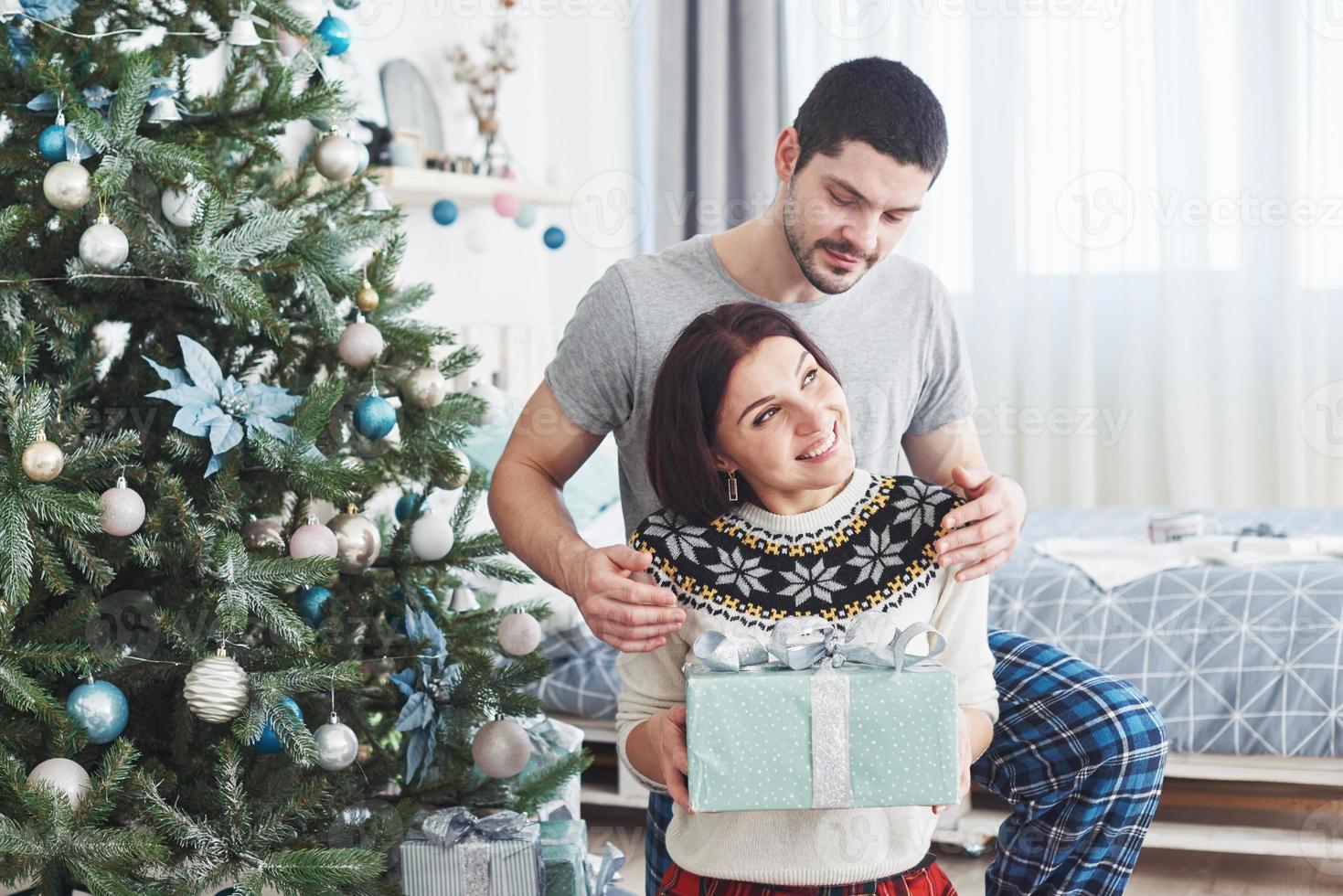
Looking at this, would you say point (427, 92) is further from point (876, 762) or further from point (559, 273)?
point (876, 762)

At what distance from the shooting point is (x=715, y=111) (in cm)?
421

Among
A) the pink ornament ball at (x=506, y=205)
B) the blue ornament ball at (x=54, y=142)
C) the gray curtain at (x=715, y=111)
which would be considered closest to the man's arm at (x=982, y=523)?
the blue ornament ball at (x=54, y=142)

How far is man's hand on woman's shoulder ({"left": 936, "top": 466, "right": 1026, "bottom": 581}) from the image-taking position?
1.29m

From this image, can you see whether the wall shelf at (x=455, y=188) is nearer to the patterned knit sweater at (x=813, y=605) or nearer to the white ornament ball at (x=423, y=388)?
the white ornament ball at (x=423, y=388)

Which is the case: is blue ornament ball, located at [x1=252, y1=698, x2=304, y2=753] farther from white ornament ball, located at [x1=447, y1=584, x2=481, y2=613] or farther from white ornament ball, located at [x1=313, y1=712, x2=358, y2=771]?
white ornament ball, located at [x1=447, y1=584, x2=481, y2=613]

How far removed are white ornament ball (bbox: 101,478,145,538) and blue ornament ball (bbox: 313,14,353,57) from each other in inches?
25.5

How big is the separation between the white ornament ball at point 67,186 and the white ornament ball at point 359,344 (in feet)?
1.13

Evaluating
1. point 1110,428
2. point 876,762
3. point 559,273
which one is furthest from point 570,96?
point 876,762

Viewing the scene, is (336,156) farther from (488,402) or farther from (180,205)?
(488,402)

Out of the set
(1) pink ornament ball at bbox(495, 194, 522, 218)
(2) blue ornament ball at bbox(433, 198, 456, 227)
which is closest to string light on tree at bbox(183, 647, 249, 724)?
(2) blue ornament ball at bbox(433, 198, 456, 227)

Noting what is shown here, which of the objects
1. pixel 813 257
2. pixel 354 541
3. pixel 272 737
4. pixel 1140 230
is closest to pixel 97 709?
pixel 272 737

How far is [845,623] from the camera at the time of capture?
1266mm

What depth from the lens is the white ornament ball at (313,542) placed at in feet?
5.02

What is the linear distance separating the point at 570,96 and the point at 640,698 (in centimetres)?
336
